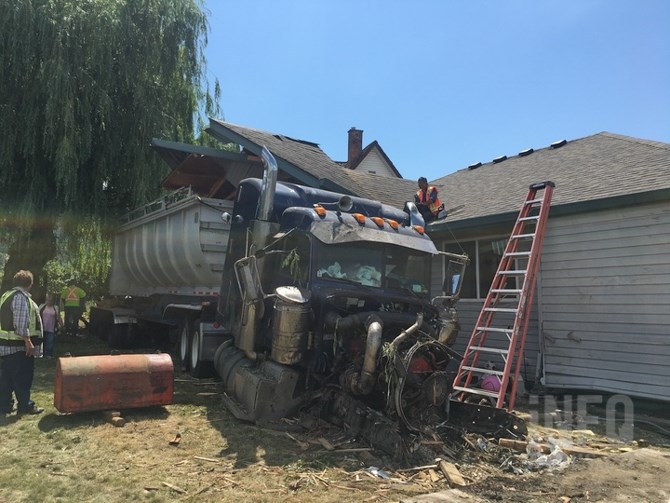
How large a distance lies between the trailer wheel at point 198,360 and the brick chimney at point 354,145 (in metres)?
25.1

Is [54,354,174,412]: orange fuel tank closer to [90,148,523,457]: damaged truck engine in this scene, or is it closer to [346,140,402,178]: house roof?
[90,148,523,457]: damaged truck engine

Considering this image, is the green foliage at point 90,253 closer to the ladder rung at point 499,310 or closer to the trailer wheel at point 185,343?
the trailer wheel at point 185,343

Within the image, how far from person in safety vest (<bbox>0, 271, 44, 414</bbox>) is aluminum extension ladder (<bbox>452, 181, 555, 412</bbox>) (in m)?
5.41

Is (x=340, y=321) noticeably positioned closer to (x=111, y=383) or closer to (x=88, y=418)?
(x=111, y=383)

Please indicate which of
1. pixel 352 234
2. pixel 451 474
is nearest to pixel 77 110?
pixel 352 234

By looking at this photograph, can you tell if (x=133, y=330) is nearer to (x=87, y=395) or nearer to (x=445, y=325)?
(x=87, y=395)

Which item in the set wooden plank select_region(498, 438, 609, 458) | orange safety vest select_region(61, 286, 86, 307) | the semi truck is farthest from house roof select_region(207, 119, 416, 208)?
wooden plank select_region(498, 438, 609, 458)

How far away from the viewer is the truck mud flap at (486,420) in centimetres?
594

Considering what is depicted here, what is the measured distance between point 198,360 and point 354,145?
26.4 metres

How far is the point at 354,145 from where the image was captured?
34.0m

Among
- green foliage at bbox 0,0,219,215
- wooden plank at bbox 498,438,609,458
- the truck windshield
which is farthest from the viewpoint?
green foliage at bbox 0,0,219,215

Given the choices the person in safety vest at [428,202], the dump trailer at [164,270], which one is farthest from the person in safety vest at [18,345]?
the person in safety vest at [428,202]

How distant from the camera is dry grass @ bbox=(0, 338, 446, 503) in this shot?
14.6 ft

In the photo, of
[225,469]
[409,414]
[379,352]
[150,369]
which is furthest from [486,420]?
[150,369]
